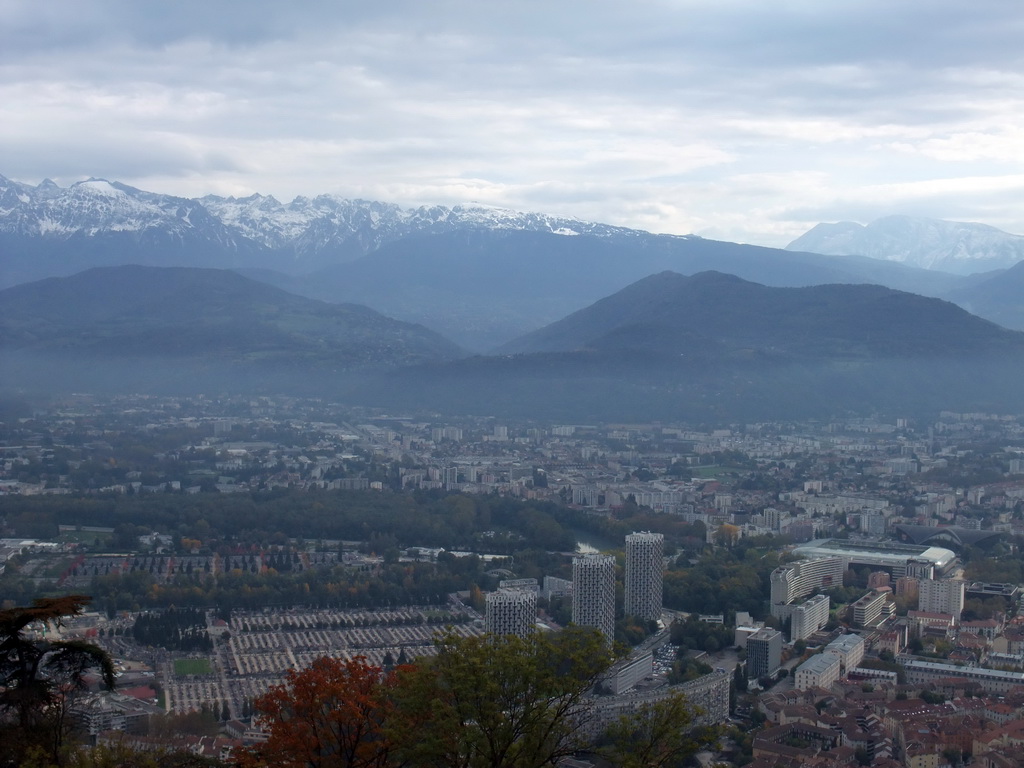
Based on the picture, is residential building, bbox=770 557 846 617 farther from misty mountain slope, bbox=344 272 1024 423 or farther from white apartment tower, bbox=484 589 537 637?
misty mountain slope, bbox=344 272 1024 423

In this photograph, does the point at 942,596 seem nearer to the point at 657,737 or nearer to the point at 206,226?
the point at 657,737

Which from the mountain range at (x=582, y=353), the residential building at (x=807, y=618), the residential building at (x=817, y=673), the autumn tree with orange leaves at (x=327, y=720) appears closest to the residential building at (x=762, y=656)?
the residential building at (x=817, y=673)

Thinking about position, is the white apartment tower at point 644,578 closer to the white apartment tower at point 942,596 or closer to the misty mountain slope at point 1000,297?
the white apartment tower at point 942,596

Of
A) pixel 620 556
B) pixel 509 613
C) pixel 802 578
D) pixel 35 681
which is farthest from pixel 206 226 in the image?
pixel 35 681

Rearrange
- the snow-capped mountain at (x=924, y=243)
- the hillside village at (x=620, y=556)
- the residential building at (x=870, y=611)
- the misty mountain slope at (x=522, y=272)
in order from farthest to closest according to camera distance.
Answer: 1. the snow-capped mountain at (x=924, y=243)
2. the misty mountain slope at (x=522, y=272)
3. the residential building at (x=870, y=611)
4. the hillside village at (x=620, y=556)

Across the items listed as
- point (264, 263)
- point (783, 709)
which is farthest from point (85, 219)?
point (783, 709)

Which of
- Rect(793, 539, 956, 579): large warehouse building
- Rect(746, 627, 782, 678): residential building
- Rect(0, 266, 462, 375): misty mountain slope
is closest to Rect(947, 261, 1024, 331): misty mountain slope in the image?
Rect(0, 266, 462, 375): misty mountain slope
